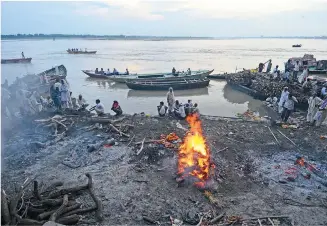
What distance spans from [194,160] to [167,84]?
17.3 m

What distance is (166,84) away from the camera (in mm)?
25453

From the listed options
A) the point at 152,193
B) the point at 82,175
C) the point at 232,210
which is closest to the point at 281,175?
the point at 232,210

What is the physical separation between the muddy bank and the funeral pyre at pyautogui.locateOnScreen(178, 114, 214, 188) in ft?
0.84

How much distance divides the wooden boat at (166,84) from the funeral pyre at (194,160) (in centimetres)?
1502

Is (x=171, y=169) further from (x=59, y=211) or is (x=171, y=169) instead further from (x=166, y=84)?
(x=166, y=84)

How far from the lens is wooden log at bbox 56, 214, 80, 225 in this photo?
20.0 ft

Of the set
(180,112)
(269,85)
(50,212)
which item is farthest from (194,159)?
(269,85)

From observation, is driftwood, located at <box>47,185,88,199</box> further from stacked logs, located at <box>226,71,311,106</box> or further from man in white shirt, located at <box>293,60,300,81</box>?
man in white shirt, located at <box>293,60,300,81</box>

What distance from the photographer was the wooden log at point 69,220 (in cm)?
610

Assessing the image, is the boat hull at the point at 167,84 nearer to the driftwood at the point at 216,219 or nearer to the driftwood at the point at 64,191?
the driftwood at the point at 64,191

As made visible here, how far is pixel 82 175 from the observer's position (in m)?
8.68

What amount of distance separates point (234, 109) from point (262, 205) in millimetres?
13180

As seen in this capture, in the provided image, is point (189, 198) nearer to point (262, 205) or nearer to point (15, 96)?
point (262, 205)

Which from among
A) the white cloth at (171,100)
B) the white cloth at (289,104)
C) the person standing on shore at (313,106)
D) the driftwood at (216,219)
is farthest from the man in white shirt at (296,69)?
the driftwood at (216,219)
